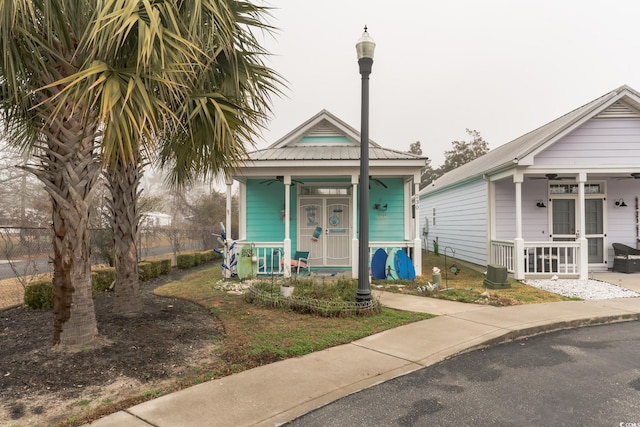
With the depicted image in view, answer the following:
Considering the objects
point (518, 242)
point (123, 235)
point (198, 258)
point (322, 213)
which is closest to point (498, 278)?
point (518, 242)

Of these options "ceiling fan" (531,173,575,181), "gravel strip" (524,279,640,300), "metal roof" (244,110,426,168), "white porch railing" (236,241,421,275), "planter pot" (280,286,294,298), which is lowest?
"gravel strip" (524,279,640,300)

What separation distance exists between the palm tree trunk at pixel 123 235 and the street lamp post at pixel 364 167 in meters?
3.63

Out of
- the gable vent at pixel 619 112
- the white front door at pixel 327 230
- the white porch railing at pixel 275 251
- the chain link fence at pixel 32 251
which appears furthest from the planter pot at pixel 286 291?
the gable vent at pixel 619 112

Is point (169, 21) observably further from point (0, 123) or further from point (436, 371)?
point (436, 371)

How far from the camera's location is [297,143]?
39.1 feet

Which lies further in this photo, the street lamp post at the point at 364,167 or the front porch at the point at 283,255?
the front porch at the point at 283,255

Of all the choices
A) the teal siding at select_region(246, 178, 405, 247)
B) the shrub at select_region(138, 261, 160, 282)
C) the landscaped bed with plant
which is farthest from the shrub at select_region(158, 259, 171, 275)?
the landscaped bed with plant

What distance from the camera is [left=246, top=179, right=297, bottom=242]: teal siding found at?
1140 centimetres

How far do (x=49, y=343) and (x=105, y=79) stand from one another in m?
3.14

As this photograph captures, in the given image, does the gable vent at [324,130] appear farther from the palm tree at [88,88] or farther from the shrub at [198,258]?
the palm tree at [88,88]

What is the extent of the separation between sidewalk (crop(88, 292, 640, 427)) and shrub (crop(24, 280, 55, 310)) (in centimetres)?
474

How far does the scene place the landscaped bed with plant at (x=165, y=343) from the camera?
3189mm

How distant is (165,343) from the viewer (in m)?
4.54

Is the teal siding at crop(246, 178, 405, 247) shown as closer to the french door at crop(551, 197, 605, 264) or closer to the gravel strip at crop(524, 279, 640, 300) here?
the gravel strip at crop(524, 279, 640, 300)
